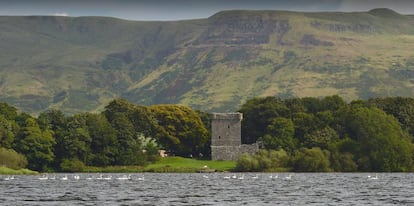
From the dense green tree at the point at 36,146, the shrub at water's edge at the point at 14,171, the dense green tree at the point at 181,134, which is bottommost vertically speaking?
the shrub at water's edge at the point at 14,171

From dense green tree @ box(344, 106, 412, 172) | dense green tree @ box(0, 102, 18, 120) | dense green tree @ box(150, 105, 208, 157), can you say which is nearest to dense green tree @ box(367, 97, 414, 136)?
dense green tree @ box(344, 106, 412, 172)

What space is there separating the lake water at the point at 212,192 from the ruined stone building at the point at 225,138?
167 ft

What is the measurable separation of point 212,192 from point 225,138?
75.4m

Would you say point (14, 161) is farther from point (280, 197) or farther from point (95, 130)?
point (280, 197)

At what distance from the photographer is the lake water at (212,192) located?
74.3 meters

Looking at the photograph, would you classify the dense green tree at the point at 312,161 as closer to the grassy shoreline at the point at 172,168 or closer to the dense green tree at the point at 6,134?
the grassy shoreline at the point at 172,168

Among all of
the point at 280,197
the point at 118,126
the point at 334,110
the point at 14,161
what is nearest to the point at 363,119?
the point at 334,110

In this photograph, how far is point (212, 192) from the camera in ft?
285

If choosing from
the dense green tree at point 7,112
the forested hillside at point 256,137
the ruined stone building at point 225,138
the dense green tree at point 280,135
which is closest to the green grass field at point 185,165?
the forested hillside at point 256,137

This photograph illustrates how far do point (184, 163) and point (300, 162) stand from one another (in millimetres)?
20599

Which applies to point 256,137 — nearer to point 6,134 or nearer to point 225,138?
point 225,138

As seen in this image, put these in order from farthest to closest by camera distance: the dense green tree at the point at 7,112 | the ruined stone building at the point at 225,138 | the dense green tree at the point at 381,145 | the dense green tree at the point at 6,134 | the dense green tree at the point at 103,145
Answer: the ruined stone building at the point at 225,138 → the dense green tree at the point at 7,112 → the dense green tree at the point at 103,145 → the dense green tree at the point at 381,145 → the dense green tree at the point at 6,134

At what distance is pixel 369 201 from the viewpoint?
75.4 metres

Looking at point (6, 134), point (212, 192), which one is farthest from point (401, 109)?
point (212, 192)
